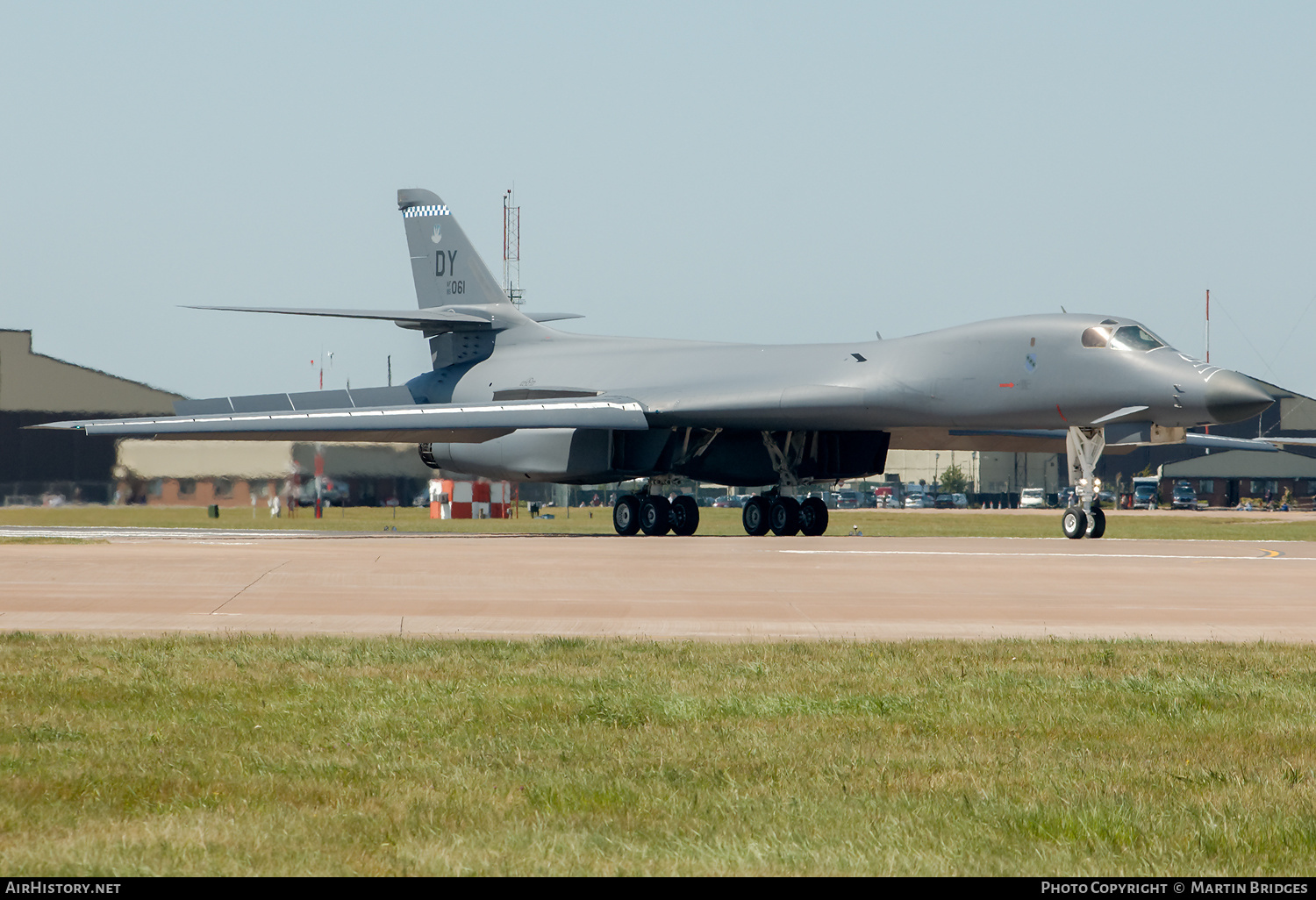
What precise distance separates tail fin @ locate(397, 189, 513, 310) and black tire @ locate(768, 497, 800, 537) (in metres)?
8.60

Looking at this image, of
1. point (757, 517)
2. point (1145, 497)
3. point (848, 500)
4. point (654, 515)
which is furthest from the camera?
point (848, 500)

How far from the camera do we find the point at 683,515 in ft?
92.0

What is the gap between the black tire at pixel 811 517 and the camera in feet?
92.2

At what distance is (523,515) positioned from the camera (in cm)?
5072

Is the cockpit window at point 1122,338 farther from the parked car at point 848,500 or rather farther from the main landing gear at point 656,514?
the parked car at point 848,500

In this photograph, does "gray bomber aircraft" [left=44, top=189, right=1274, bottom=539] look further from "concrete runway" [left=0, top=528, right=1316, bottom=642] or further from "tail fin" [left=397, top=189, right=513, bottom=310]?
"concrete runway" [left=0, top=528, right=1316, bottom=642]

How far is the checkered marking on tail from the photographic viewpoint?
1351 inches

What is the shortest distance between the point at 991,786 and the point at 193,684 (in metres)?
4.03

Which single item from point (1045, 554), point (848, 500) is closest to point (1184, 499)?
point (848, 500)

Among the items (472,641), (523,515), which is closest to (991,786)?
(472,641)

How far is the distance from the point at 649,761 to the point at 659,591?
7638mm

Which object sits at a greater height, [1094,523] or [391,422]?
[391,422]

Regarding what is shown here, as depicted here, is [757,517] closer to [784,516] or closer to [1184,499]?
[784,516]
